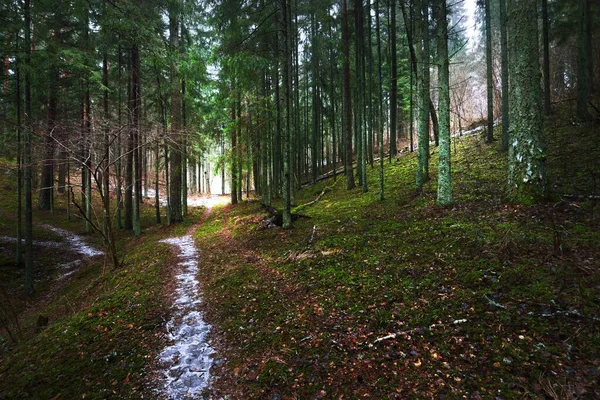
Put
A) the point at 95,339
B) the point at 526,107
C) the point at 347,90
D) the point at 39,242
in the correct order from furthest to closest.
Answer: the point at 39,242, the point at 347,90, the point at 526,107, the point at 95,339

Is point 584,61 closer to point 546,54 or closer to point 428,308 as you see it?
point 546,54

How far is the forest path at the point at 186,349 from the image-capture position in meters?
3.61

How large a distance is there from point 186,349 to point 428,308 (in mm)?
3865

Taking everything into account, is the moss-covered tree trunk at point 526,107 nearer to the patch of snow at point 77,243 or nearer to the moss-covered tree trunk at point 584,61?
the moss-covered tree trunk at point 584,61

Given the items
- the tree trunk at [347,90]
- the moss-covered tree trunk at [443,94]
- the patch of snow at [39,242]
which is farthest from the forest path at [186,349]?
the patch of snow at [39,242]

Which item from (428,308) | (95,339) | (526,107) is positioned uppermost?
(526,107)

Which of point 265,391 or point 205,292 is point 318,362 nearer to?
point 265,391

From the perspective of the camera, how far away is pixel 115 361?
4.27 m

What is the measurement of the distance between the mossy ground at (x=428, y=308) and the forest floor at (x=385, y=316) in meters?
0.02

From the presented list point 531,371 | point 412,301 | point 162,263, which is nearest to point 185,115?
point 162,263

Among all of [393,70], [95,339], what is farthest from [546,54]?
[95,339]

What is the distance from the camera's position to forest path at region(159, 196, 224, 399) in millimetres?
3607

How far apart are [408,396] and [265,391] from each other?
1.62 metres

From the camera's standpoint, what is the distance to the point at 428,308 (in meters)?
4.12
